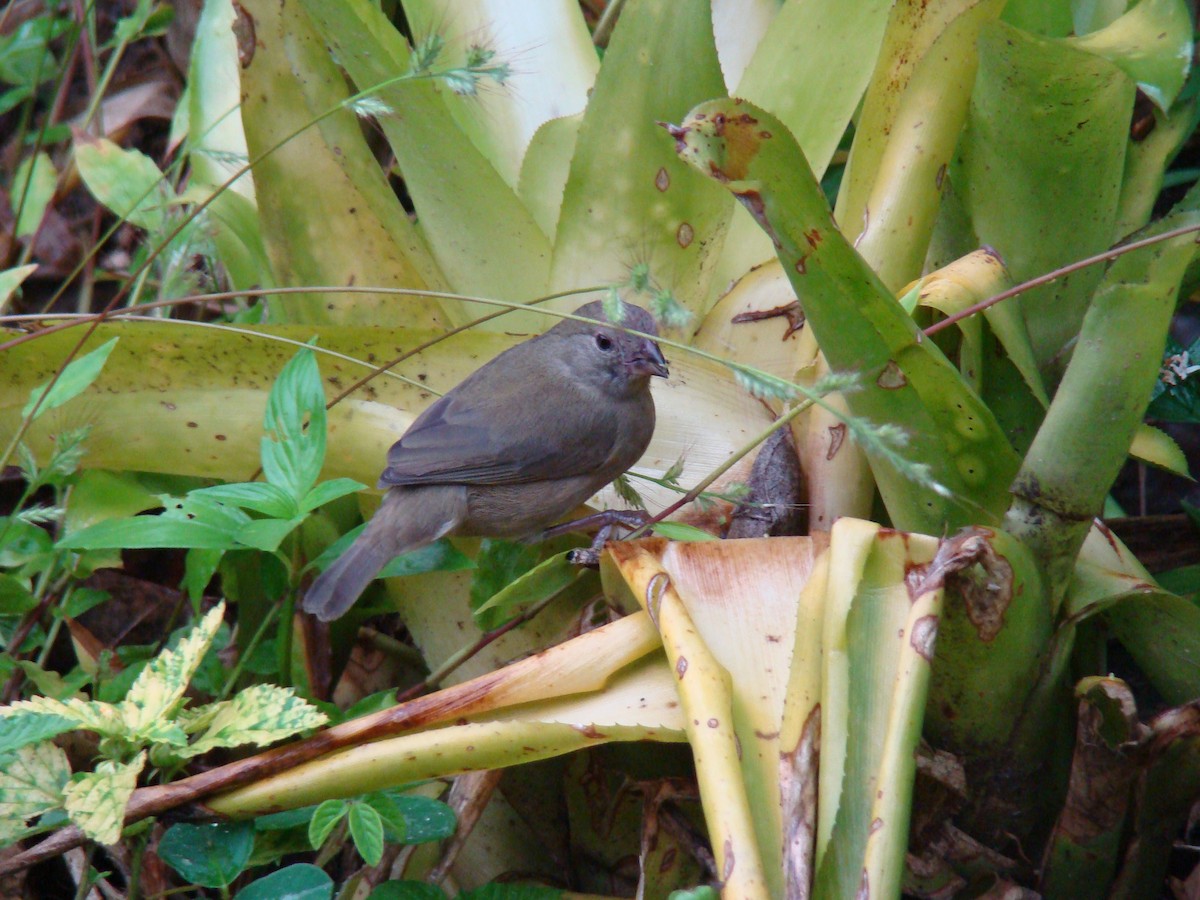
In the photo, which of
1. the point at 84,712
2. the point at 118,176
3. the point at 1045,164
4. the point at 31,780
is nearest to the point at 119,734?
the point at 84,712

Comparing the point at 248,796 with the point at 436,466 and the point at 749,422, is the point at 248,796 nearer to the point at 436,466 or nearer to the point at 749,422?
the point at 436,466

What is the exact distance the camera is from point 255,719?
1822 millimetres

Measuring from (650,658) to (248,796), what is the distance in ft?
2.19

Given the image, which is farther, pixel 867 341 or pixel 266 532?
pixel 266 532

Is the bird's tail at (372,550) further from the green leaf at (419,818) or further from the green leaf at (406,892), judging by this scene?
the green leaf at (406,892)

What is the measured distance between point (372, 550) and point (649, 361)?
0.81 metres

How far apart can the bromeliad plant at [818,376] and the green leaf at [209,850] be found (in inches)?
2.6

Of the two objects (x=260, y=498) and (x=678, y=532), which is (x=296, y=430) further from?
(x=678, y=532)

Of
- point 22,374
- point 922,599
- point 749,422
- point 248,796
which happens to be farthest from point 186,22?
point 922,599

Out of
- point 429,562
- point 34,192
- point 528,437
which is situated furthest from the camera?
point 34,192

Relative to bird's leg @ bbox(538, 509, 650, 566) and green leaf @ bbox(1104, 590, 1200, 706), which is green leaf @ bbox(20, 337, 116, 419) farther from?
green leaf @ bbox(1104, 590, 1200, 706)

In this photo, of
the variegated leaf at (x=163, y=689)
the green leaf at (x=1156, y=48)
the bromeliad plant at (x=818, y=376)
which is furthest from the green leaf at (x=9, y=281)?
the green leaf at (x=1156, y=48)

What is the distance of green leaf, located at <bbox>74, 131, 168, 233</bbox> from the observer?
10.5 ft

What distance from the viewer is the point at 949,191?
240 cm
